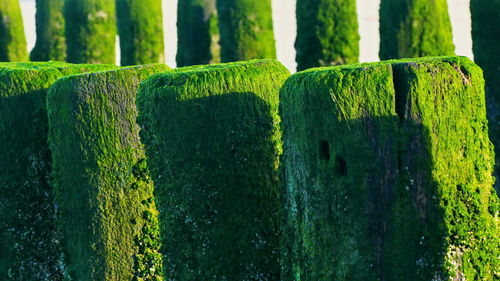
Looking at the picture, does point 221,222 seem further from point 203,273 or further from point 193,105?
point 193,105

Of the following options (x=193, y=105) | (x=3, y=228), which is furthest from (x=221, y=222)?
(x=3, y=228)

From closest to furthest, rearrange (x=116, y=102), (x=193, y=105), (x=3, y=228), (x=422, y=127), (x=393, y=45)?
(x=422, y=127) → (x=193, y=105) → (x=116, y=102) → (x=3, y=228) → (x=393, y=45)

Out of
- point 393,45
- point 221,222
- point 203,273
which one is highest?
point 393,45

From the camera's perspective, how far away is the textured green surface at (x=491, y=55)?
44.1 feet

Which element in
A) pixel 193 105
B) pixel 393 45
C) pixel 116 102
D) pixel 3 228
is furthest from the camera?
pixel 393 45

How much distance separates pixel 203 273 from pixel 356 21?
37.8 feet

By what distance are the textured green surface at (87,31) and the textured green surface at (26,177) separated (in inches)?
558

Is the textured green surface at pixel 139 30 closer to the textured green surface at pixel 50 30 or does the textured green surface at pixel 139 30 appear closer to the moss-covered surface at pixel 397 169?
the textured green surface at pixel 50 30

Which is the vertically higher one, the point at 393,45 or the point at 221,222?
the point at 393,45

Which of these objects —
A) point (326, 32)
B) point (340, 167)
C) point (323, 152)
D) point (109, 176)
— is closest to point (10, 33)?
point (326, 32)

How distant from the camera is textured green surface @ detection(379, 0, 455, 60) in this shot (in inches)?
629

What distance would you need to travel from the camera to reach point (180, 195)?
645cm

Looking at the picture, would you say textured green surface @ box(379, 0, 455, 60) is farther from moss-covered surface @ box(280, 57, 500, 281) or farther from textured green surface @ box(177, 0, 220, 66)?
moss-covered surface @ box(280, 57, 500, 281)

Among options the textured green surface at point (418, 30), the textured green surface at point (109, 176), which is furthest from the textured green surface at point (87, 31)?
the textured green surface at point (109, 176)
